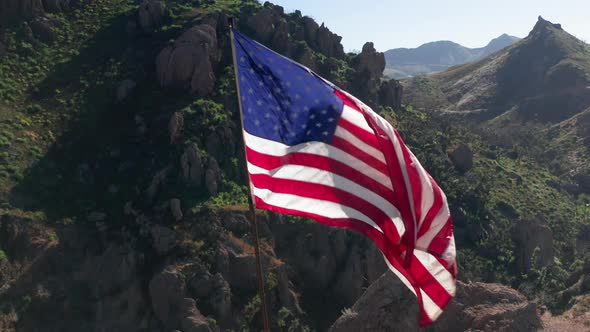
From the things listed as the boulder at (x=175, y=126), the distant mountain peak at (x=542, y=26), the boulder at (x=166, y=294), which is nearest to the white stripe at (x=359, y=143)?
the boulder at (x=166, y=294)

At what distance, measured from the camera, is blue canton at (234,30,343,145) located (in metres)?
10.4

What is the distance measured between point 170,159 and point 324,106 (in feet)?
89.9

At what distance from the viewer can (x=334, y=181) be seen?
412 inches

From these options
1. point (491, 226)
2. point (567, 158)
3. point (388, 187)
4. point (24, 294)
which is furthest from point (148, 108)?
point (567, 158)

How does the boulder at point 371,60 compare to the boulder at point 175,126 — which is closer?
the boulder at point 175,126

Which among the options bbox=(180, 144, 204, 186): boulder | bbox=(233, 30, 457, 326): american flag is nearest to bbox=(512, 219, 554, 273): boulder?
bbox=(180, 144, 204, 186): boulder

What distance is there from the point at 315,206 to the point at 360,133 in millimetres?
1735

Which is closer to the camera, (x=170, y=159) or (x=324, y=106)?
(x=324, y=106)

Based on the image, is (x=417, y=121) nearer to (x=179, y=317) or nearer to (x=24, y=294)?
(x=179, y=317)

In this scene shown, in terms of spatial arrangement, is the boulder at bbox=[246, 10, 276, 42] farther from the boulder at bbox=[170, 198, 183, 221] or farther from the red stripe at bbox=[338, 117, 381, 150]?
the red stripe at bbox=[338, 117, 381, 150]

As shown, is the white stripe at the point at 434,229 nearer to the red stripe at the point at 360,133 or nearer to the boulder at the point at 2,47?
the red stripe at the point at 360,133

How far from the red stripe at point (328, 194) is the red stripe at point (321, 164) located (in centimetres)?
28

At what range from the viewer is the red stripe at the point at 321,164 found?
33.6 feet

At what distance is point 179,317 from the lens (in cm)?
2803
